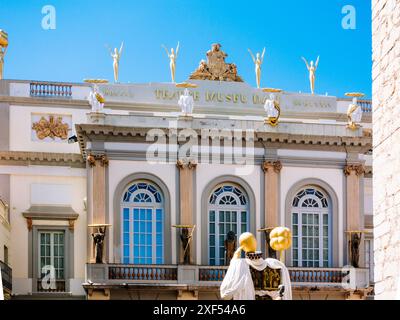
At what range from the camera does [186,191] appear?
36.9 metres

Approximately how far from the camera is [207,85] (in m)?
41.7

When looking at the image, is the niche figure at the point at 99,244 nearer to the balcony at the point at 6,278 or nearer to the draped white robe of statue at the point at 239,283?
the balcony at the point at 6,278

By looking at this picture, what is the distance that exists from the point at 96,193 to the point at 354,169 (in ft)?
33.5

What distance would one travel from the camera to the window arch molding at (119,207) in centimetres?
3616

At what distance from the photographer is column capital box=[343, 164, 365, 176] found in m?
38.5

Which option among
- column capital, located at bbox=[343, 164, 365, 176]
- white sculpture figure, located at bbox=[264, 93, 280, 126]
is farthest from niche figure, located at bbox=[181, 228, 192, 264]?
column capital, located at bbox=[343, 164, 365, 176]

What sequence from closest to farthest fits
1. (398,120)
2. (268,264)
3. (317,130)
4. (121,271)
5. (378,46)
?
(268,264) < (398,120) < (378,46) < (121,271) < (317,130)

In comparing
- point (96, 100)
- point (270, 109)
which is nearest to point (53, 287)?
point (96, 100)

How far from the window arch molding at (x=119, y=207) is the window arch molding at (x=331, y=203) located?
14.9 ft

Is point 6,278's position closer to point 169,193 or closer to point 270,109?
point 169,193
